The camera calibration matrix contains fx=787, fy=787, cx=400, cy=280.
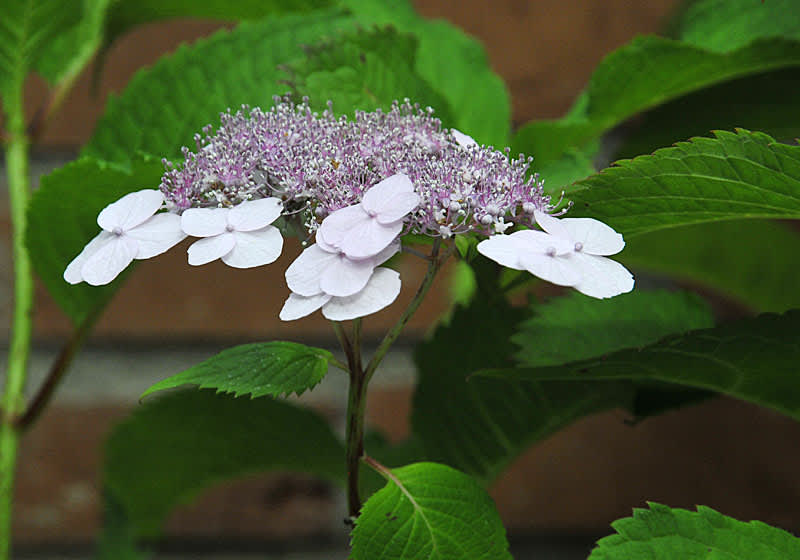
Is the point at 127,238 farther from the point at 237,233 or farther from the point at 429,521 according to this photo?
the point at 429,521

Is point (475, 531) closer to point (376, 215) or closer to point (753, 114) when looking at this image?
point (376, 215)

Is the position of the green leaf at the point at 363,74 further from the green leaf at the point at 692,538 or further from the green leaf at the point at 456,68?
the green leaf at the point at 692,538

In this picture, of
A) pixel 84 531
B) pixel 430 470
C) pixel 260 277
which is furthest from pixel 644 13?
pixel 84 531

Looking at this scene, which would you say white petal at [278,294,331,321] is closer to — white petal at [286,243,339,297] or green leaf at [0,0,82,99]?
white petal at [286,243,339,297]

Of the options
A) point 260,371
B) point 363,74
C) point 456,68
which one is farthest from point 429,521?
point 456,68

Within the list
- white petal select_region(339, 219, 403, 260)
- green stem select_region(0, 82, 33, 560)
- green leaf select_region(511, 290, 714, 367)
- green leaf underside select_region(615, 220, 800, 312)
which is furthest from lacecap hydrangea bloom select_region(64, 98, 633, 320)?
green leaf underside select_region(615, 220, 800, 312)

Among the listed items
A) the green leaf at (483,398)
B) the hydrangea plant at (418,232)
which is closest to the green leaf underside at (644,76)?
the hydrangea plant at (418,232)

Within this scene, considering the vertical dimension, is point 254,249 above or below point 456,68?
below
